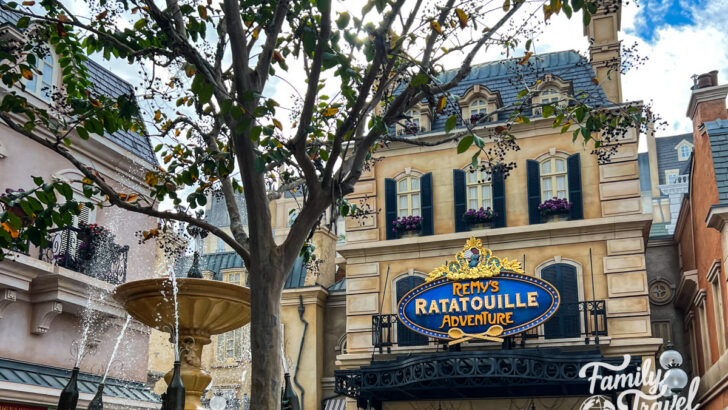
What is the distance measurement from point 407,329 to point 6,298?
471 inches

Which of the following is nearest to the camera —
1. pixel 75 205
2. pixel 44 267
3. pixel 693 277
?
pixel 75 205

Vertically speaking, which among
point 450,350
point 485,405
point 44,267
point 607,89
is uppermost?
point 607,89

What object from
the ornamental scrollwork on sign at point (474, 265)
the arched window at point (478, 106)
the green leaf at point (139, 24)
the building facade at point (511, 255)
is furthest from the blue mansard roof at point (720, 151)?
the green leaf at point (139, 24)

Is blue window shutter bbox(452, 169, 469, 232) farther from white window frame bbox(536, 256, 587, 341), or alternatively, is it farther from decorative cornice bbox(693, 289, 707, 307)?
decorative cornice bbox(693, 289, 707, 307)

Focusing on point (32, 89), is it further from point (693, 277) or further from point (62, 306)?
point (693, 277)

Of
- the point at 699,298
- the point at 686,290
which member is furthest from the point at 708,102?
the point at 686,290

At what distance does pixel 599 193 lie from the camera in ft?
76.1

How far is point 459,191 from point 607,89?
230 inches

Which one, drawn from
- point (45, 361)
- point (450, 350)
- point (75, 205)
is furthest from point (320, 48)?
point (450, 350)

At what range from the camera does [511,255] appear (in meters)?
23.6

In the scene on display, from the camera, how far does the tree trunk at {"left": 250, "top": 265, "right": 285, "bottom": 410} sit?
7582mm

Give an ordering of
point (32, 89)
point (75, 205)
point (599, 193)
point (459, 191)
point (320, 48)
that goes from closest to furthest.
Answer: point (320, 48) → point (75, 205) → point (32, 89) → point (599, 193) → point (459, 191)

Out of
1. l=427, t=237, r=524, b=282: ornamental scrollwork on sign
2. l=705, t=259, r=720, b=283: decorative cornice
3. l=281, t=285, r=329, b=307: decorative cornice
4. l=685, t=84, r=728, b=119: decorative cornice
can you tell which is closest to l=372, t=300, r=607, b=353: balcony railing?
l=427, t=237, r=524, b=282: ornamental scrollwork on sign

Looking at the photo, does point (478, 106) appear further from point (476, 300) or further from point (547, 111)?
point (547, 111)
